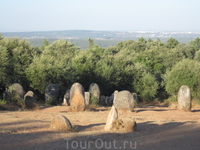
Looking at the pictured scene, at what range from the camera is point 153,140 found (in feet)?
26.4

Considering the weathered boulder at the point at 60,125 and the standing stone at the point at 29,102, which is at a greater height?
the weathered boulder at the point at 60,125

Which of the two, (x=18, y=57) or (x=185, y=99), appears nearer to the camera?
(x=185, y=99)

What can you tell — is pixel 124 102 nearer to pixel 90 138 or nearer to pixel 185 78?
pixel 90 138

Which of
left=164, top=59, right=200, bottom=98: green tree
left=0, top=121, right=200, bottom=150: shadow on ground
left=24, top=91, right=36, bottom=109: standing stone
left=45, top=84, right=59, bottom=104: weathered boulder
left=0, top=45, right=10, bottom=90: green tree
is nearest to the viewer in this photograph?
left=0, top=121, right=200, bottom=150: shadow on ground

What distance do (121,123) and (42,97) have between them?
51.3 feet

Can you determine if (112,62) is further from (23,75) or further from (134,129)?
(134,129)

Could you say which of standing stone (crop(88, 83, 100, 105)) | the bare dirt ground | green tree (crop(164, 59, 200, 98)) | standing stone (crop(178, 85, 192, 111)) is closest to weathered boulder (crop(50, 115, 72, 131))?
the bare dirt ground

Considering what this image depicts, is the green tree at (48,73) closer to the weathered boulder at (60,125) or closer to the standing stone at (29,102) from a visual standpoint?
the standing stone at (29,102)

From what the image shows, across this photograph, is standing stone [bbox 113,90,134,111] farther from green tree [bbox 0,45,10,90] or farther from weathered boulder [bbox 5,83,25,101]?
green tree [bbox 0,45,10,90]

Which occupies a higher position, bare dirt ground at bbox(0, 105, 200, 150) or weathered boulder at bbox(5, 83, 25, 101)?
bare dirt ground at bbox(0, 105, 200, 150)

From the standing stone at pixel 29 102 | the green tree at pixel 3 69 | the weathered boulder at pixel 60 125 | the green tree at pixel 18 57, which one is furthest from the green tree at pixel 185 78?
the weathered boulder at pixel 60 125

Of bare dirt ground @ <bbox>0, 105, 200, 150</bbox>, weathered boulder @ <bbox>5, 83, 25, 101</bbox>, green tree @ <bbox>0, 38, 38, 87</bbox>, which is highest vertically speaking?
green tree @ <bbox>0, 38, 38, 87</bbox>

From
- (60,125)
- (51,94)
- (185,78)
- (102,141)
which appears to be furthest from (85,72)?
(102,141)

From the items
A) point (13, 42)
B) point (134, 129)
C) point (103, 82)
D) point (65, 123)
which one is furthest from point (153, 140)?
point (13, 42)
